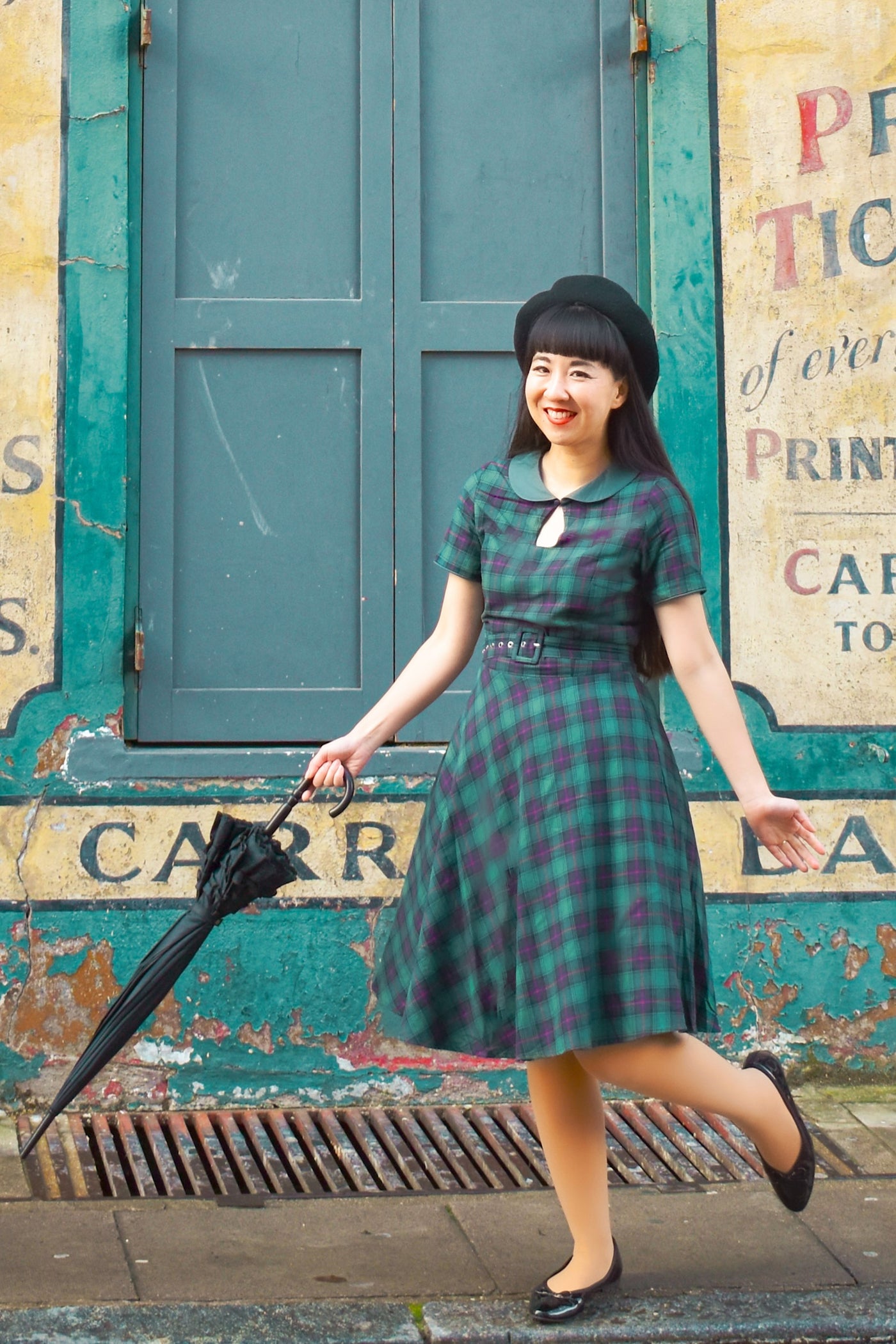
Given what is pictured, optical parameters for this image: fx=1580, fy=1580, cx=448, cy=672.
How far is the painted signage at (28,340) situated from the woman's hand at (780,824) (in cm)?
223

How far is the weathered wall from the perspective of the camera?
4262 mm

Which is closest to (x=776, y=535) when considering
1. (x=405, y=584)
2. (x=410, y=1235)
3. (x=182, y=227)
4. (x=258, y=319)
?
(x=405, y=584)

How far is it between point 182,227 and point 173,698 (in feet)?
4.41

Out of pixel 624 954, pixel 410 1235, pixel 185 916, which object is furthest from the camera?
pixel 410 1235

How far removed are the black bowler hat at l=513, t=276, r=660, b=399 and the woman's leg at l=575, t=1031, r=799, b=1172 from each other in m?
1.21

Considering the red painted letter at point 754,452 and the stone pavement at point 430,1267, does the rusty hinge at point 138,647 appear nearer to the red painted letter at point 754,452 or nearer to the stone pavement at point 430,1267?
the stone pavement at point 430,1267

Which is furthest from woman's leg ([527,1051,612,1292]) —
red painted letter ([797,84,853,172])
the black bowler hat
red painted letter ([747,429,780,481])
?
red painted letter ([797,84,853,172])

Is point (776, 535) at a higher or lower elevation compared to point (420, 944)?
higher

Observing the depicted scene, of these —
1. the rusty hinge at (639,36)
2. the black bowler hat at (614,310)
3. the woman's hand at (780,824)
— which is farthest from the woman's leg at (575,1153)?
the rusty hinge at (639,36)

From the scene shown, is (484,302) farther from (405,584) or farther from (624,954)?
(624,954)

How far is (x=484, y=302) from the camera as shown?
4.57 meters

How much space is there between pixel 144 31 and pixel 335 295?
89 centimetres

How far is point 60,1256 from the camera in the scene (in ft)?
10.4

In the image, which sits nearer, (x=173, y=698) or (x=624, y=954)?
(x=624, y=954)
